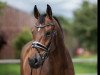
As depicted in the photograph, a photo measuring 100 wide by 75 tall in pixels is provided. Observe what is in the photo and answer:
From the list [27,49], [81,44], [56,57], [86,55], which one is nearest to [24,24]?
[27,49]

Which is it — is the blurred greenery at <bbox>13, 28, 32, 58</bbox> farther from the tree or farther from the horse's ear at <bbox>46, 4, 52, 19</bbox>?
the tree

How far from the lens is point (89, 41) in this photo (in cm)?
1110

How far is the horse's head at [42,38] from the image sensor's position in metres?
2.37

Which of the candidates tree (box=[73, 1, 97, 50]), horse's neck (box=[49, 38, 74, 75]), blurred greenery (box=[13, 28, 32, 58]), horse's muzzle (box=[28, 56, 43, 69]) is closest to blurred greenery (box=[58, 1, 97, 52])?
tree (box=[73, 1, 97, 50])

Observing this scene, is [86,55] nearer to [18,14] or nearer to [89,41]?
[89,41]

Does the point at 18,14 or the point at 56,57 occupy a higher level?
the point at 18,14

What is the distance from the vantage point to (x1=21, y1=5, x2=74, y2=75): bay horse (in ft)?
7.81

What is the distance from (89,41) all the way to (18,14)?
20.1ft

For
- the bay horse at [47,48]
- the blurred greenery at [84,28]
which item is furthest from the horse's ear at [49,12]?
the blurred greenery at [84,28]

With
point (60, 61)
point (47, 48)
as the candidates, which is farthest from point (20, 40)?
point (47, 48)

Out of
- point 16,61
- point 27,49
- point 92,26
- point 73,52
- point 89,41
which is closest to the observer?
point 27,49

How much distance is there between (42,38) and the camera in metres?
2.41

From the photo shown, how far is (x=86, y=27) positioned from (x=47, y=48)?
29.6ft

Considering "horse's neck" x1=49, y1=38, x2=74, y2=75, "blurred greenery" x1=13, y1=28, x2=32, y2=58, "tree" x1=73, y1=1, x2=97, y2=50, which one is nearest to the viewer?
"horse's neck" x1=49, y1=38, x2=74, y2=75
